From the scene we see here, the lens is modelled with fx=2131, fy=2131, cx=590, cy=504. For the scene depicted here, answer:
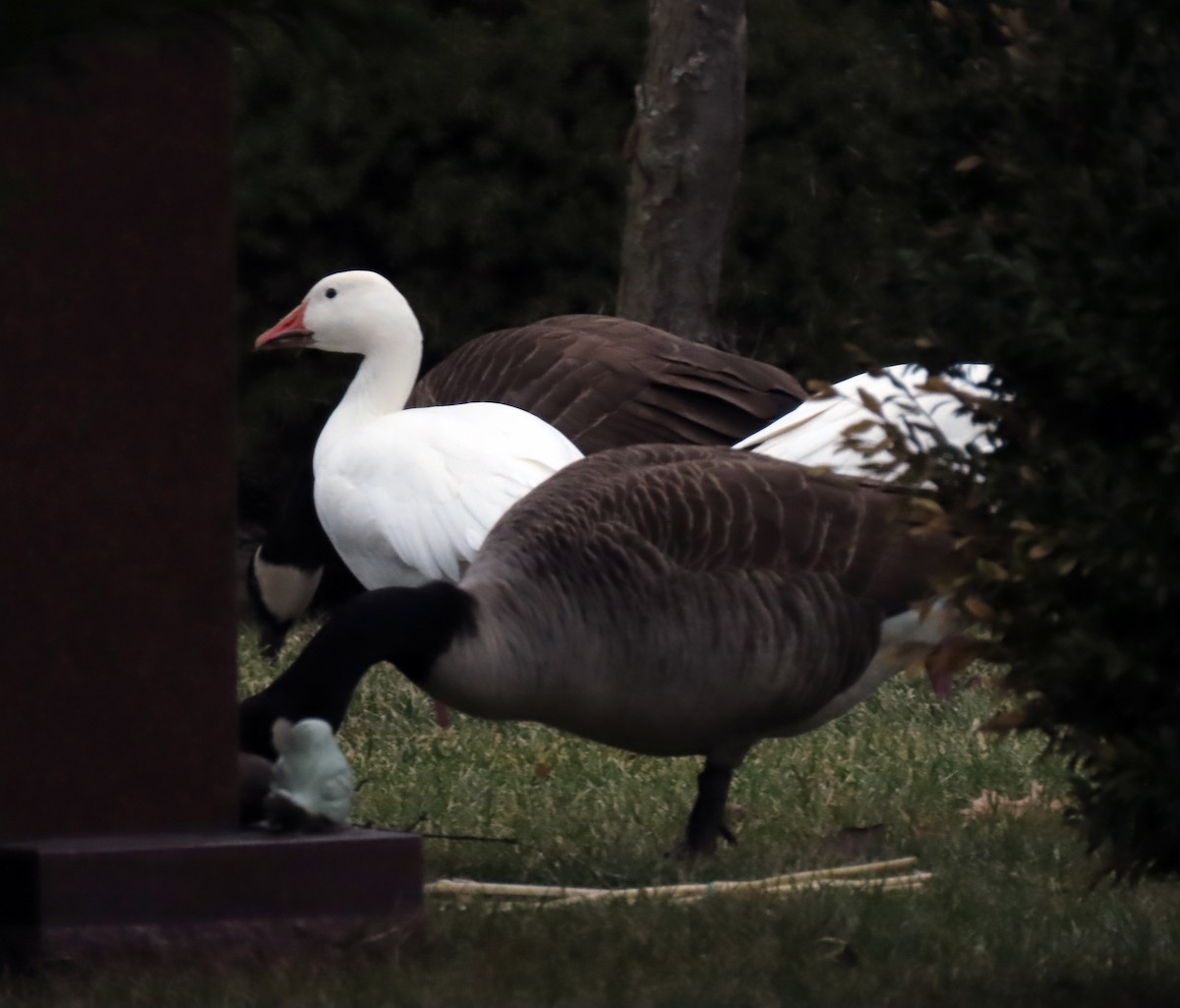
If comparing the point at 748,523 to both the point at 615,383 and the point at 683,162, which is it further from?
the point at 683,162

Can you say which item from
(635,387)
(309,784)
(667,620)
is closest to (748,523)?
(667,620)

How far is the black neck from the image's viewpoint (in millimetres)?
4711

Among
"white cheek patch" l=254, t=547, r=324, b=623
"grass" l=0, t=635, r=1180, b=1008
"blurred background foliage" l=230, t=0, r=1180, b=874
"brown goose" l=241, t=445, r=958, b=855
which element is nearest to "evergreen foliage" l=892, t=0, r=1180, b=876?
"blurred background foliage" l=230, t=0, r=1180, b=874

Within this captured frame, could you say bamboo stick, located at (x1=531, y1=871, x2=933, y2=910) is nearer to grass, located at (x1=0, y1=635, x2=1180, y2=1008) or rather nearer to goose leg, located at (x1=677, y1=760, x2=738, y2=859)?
grass, located at (x1=0, y1=635, x2=1180, y2=1008)

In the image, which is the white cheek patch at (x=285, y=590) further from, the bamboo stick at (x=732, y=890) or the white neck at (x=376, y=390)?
the bamboo stick at (x=732, y=890)

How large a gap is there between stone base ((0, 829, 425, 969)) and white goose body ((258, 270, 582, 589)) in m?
2.98

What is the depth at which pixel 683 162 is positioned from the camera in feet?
30.4

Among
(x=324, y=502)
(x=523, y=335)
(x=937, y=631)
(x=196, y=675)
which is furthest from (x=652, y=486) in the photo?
(x=523, y=335)

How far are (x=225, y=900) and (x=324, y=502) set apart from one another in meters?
3.86

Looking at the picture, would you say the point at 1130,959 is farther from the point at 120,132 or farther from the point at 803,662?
the point at 120,132

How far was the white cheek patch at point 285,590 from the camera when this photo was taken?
9.70 metres

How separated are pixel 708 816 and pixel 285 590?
16.2 feet

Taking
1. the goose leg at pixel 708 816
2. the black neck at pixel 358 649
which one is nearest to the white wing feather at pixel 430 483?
the goose leg at pixel 708 816

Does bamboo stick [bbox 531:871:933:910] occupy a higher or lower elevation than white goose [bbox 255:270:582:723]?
lower
